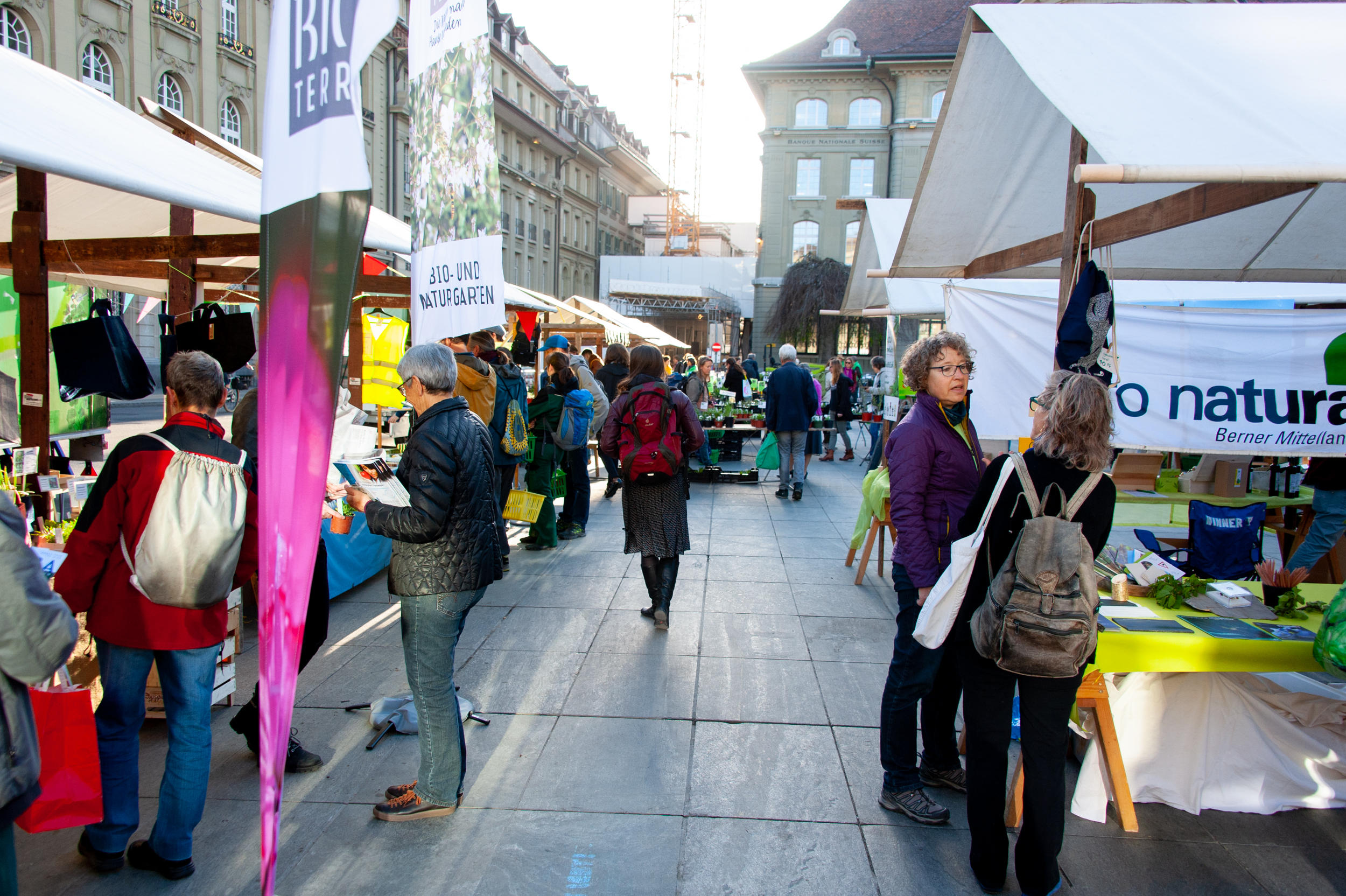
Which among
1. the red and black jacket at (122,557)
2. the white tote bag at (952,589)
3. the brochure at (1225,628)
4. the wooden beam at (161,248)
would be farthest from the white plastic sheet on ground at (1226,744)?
the wooden beam at (161,248)

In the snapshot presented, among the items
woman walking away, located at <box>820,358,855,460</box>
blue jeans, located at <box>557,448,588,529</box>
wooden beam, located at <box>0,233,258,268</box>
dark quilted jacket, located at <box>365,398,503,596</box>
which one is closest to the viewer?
dark quilted jacket, located at <box>365,398,503,596</box>

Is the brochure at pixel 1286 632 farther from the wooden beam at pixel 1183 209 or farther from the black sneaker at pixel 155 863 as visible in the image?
the black sneaker at pixel 155 863

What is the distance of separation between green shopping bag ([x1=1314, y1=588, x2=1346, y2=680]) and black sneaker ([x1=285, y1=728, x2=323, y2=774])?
3882mm

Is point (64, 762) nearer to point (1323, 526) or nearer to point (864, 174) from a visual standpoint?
point (1323, 526)

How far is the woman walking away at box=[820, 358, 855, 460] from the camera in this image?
1512 cm

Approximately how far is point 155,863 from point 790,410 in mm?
8736

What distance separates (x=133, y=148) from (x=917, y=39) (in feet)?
141

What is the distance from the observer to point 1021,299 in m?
5.29

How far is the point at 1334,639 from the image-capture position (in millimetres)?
2826

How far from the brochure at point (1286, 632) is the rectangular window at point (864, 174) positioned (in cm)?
4049

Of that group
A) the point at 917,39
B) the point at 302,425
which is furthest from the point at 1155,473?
the point at 917,39

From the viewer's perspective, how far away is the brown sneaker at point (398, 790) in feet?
10.8

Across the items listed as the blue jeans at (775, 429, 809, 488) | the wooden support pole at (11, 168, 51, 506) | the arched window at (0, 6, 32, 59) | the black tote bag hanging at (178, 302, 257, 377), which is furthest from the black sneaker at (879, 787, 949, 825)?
the arched window at (0, 6, 32, 59)

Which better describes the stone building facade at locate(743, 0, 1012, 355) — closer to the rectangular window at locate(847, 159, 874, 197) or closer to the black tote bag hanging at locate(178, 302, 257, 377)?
the rectangular window at locate(847, 159, 874, 197)
